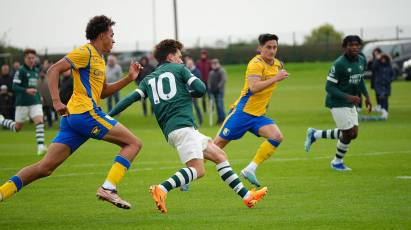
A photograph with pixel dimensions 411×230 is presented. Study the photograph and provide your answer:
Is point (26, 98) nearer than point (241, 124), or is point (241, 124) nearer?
point (241, 124)

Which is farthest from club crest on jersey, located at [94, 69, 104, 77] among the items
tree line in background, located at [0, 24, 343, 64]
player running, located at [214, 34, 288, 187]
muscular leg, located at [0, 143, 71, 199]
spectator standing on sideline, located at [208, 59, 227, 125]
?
tree line in background, located at [0, 24, 343, 64]

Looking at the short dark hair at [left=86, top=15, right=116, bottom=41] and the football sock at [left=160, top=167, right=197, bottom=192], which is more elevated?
the short dark hair at [left=86, top=15, right=116, bottom=41]

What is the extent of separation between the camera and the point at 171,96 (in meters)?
9.91

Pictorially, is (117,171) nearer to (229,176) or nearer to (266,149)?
(229,176)

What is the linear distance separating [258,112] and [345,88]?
231 centimetres

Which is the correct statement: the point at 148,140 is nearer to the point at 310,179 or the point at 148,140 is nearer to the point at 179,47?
the point at 310,179

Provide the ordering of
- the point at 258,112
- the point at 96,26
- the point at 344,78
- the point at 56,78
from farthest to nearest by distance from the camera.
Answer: the point at 344,78 < the point at 258,112 < the point at 96,26 < the point at 56,78

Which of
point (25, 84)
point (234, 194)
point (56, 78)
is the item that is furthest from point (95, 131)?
point (25, 84)

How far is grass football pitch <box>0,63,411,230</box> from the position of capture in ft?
30.5

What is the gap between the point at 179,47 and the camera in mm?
10242

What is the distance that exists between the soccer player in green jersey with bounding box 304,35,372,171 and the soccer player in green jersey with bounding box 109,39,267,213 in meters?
4.74

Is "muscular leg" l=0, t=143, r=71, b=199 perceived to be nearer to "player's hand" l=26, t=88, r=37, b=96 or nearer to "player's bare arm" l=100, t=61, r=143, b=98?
"player's bare arm" l=100, t=61, r=143, b=98

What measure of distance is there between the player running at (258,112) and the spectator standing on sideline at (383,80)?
16507mm

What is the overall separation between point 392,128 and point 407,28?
39.1 metres
